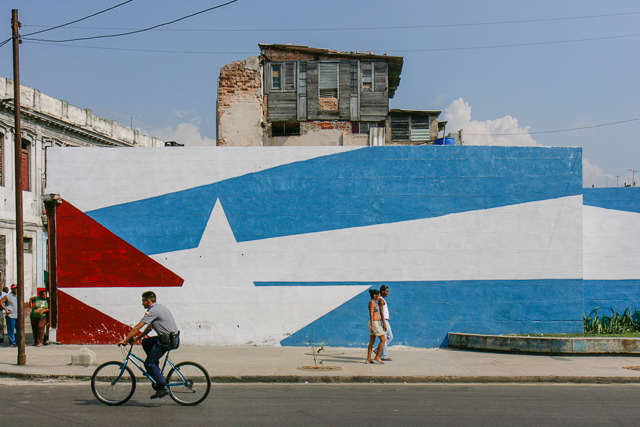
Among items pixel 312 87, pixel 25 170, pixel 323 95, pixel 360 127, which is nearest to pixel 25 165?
pixel 25 170

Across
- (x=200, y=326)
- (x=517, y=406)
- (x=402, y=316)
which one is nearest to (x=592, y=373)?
(x=517, y=406)

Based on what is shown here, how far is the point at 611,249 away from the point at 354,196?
7.41m

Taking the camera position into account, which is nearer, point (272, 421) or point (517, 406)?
point (272, 421)

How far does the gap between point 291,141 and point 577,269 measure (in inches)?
622

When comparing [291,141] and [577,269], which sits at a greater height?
[291,141]

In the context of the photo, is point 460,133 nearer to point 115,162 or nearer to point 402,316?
point 402,316

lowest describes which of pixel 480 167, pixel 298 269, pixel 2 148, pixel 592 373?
pixel 592 373

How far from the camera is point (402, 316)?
14.6m

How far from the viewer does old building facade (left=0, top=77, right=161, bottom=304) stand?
79.4 ft

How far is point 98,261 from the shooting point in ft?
48.5

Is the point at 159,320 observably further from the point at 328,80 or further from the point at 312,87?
the point at 328,80

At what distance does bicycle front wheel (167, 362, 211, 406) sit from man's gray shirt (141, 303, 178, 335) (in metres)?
0.55

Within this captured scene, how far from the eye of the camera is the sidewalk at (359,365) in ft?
35.8

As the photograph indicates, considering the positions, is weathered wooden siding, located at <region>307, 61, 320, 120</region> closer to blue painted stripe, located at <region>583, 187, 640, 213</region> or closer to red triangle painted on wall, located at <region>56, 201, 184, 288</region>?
blue painted stripe, located at <region>583, 187, 640, 213</region>
